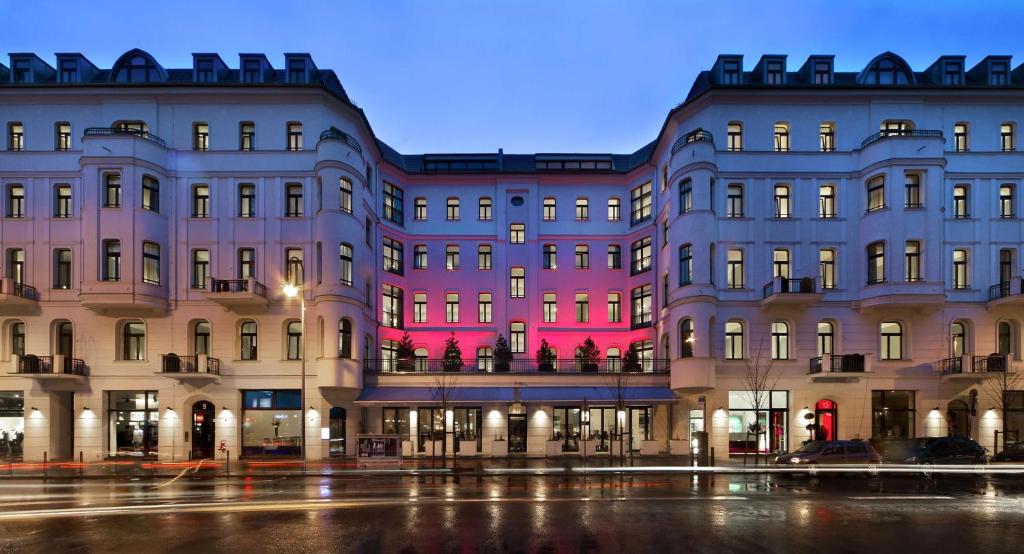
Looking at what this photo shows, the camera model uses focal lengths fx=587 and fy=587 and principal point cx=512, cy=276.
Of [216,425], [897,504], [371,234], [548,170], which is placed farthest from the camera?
[548,170]

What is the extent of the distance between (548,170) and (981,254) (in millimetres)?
27182

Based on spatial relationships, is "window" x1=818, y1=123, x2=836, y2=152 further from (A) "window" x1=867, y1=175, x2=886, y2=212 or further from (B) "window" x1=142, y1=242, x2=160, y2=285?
(B) "window" x1=142, y1=242, x2=160, y2=285

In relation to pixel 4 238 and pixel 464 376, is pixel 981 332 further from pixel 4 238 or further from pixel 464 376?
pixel 4 238

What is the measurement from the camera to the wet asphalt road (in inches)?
569

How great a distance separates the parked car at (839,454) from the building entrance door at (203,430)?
30.6 metres


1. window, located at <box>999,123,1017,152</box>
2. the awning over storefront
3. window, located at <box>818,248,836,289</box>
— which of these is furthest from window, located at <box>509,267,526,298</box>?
window, located at <box>999,123,1017,152</box>

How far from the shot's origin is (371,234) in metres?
38.9

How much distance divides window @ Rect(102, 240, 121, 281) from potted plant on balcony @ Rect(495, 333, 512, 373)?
72.8 feet

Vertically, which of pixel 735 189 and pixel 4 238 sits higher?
pixel 735 189

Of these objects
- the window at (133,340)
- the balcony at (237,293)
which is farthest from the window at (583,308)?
the window at (133,340)

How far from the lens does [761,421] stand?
3375 centimetres

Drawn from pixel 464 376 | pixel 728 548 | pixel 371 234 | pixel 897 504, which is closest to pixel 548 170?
pixel 371 234

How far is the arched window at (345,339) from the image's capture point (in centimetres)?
3306

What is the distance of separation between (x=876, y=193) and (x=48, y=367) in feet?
155
